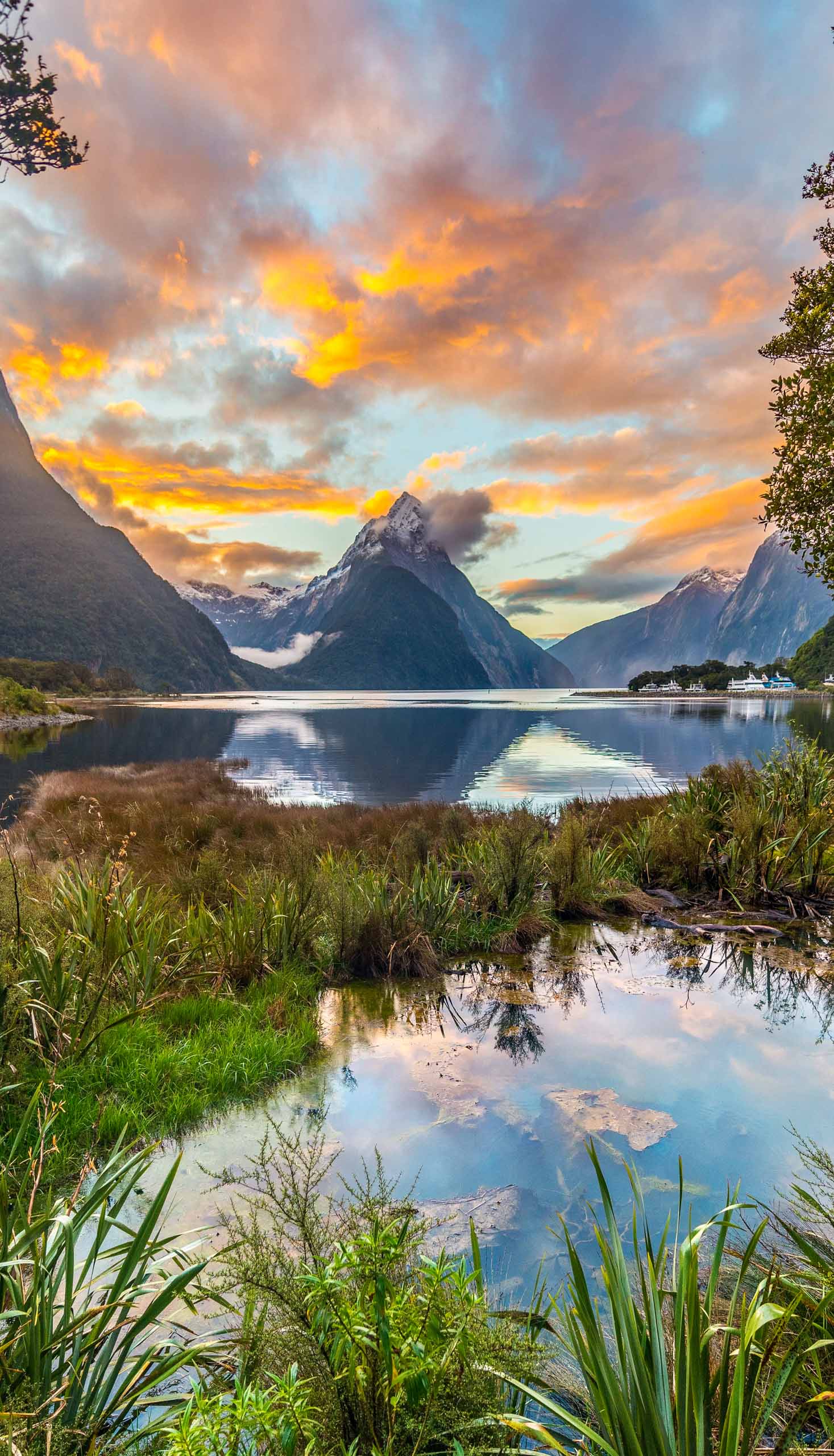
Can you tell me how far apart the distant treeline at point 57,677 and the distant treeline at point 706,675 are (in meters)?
133

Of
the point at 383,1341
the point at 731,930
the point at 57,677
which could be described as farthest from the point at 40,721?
the point at 383,1341

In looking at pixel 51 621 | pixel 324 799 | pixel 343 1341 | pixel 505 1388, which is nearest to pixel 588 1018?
pixel 505 1388

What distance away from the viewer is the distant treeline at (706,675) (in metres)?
165

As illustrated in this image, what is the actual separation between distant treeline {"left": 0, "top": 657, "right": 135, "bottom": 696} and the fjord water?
931 inches

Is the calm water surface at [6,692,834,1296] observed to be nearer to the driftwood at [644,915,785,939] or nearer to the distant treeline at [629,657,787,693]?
the driftwood at [644,915,785,939]

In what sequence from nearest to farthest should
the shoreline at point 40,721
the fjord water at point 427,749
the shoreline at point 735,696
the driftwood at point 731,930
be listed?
the driftwood at point 731,930 → the fjord water at point 427,749 → the shoreline at point 40,721 → the shoreline at point 735,696

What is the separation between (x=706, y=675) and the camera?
→ 170 meters

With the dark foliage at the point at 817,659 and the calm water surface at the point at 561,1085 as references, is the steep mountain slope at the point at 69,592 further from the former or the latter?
the dark foliage at the point at 817,659

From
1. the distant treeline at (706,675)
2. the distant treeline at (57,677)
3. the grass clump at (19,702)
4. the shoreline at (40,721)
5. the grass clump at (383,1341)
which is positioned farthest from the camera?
the distant treeline at (706,675)

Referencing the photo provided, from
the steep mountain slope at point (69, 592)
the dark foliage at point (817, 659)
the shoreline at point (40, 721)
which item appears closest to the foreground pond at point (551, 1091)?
the shoreline at point (40, 721)

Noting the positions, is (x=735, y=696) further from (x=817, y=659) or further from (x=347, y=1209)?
(x=347, y=1209)

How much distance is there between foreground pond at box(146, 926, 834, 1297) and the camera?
3162mm

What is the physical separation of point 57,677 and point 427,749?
79118 mm

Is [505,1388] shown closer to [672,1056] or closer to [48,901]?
[672,1056]
